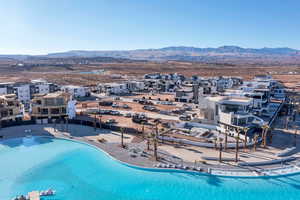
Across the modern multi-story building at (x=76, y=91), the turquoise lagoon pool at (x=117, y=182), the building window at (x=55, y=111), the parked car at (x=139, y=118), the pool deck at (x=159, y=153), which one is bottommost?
the turquoise lagoon pool at (x=117, y=182)

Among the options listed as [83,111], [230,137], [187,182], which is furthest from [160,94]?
[187,182]

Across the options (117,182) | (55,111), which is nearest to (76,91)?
(55,111)

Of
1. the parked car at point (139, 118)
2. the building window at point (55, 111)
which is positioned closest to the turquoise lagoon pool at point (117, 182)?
the building window at point (55, 111)

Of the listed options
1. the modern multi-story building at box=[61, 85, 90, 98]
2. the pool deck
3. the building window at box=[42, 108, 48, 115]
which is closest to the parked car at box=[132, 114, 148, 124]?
the pool deck

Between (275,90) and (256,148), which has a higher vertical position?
(275,90)

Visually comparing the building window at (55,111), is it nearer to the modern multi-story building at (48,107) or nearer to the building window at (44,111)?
the modern multi-story building at (48,107)

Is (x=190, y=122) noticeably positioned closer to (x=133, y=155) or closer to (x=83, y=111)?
(x=133, y=155)

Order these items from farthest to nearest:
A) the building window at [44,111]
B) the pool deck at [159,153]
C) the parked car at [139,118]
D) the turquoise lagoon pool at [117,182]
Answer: the parked car at [139,118]
the building window at [44,111]
the pool deck at [159,153]
the turquoise lagoon pool at [117,182]
